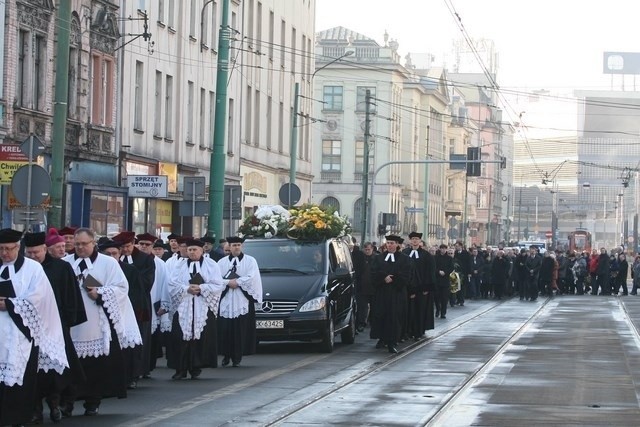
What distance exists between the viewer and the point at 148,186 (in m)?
34.4

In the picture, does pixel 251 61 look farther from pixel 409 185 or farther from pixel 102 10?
pixel 409 185

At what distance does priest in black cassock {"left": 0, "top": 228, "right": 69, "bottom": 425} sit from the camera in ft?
38.2

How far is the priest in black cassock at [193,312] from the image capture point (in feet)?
57.9

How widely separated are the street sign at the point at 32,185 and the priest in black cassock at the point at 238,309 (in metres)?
2.79

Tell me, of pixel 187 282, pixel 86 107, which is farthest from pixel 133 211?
pixel 187 282

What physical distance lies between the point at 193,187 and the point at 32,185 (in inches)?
426

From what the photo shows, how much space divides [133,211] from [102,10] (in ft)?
18.7

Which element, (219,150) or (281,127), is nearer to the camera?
(219,150)

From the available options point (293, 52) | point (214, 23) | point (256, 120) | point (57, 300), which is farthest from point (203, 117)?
point (57, 300)

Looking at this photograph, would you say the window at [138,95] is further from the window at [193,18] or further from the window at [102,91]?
the window at [193,18]

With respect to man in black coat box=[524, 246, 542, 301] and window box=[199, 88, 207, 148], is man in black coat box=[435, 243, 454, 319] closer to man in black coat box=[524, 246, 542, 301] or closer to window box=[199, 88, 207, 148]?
man in black coat box=[524, 246, 542, 301]

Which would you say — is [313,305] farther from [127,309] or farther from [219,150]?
[219,150]

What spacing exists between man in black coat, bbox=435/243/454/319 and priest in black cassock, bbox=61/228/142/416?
21.8m

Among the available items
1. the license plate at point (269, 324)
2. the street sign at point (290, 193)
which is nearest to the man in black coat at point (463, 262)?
the street sign at point (290, 193)
